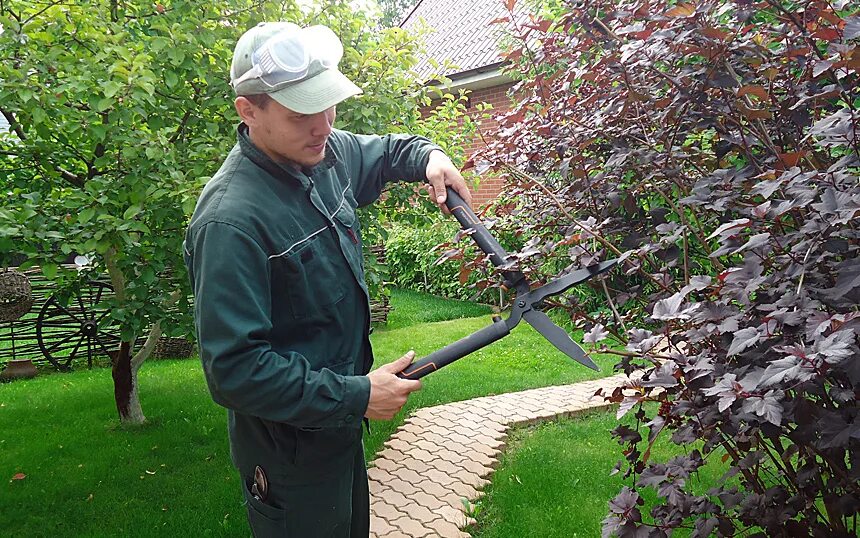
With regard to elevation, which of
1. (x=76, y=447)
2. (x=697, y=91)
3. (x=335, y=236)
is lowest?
(x=76, y=447)

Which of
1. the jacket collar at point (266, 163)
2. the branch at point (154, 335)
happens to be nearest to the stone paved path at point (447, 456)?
the branch at point (154, 335)

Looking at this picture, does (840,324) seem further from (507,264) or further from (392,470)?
(392,470)

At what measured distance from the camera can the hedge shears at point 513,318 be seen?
196 centimetres

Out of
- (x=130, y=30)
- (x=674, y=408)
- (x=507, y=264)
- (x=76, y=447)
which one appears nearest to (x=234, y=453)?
(x=507, y=264)

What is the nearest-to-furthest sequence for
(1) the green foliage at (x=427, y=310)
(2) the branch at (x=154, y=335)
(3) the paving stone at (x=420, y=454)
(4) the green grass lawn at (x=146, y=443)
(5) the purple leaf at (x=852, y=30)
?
(5) the purple leaf at (x=852, y=30), (4) the green grass lawn at (x=146, y=443), (2) the branch at (x=154, y=335), (3) the paving stone at (x=420, y=454), (1) the green foliage at (x=427, y=310)

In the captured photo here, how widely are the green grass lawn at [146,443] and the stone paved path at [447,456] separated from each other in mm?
275

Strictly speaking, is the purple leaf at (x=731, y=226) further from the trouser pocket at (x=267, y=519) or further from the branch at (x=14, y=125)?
the branch at (x=14, y=125)

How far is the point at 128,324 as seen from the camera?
3959 millimetres

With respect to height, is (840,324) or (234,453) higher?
(840,324)

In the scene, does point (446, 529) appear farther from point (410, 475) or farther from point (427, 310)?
point (427, 310)

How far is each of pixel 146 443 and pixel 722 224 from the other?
4508 millimetres

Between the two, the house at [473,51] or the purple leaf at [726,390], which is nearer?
the purple leaf at [726,390]

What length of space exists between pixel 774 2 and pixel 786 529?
156 centimetres

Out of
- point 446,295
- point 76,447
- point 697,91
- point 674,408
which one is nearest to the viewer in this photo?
point 674,408
